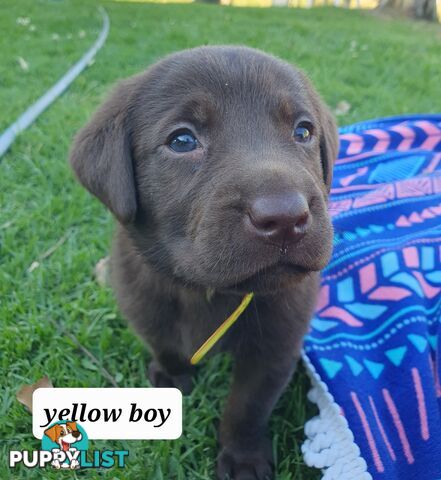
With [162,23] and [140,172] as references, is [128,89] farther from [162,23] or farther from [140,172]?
[162,23]

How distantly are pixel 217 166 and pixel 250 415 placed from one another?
0.99 meters

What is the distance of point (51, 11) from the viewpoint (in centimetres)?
962

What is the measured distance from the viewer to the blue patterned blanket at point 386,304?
1980 millimetres

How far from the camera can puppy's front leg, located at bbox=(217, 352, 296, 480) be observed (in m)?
2.02

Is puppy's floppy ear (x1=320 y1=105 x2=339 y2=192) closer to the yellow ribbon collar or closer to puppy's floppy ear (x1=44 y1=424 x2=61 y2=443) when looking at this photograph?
the yellow ribbon collar

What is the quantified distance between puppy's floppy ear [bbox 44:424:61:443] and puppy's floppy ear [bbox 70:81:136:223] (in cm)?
78

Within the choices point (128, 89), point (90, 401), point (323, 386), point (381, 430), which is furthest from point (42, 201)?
point (381, 430)

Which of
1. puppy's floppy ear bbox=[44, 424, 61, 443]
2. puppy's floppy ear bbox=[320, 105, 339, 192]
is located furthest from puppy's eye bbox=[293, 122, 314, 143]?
puppy's floppy ear bbox=[44, 424, 61, 443]

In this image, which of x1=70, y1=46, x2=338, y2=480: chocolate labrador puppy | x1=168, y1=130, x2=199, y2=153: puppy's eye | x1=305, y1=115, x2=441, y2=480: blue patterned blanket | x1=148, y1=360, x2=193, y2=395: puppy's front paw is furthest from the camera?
x1=148, y1=360, x2=193, y2=395: puppy's front paw

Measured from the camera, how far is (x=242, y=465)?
205cm

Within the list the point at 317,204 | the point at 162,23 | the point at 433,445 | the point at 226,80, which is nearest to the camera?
the point at 317,204

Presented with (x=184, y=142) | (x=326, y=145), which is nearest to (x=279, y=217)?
(x=184, y=142)

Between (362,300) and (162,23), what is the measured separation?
7.56 meters

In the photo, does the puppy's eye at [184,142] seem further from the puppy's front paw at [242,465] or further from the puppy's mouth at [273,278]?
the puppy's front paw at [242,465]
